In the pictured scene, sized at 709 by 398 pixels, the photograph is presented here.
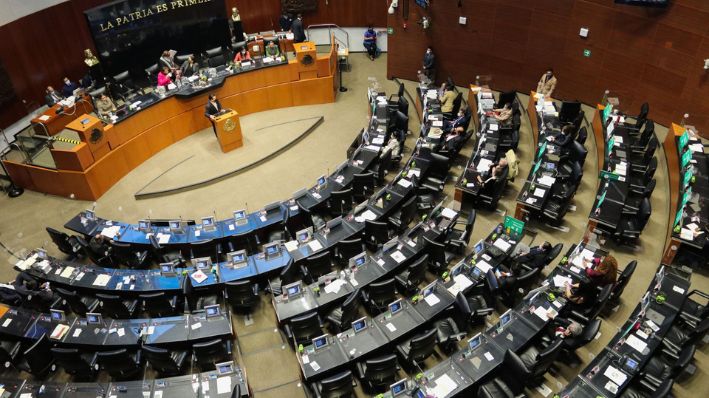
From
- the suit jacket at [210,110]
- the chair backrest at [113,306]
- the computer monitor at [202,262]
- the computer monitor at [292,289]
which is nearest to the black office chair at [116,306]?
the chair backrest at [113,306]

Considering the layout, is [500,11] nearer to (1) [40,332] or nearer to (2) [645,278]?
(2) [645,278]

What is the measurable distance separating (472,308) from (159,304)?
17.9 feet

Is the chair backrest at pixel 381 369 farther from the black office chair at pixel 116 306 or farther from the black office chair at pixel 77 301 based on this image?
the black office chair at pixel 77 301

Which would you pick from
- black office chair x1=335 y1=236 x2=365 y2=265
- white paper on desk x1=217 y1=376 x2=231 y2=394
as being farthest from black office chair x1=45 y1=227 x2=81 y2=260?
black office chair x1=335 y1=236 x2=365 y2=265

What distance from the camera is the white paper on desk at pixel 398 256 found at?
9.48 m

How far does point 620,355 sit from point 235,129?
35.5 ft

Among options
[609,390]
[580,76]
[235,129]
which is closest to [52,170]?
[235,129]

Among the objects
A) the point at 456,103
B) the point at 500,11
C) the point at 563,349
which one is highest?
the point at 500,11

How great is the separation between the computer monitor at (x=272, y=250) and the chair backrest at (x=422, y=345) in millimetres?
3248

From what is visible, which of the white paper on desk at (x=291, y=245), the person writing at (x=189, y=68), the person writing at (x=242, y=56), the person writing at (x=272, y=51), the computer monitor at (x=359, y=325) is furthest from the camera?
the person writing at (x=272, y=51)

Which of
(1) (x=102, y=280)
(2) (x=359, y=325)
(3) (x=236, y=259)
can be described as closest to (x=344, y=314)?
(2) (x=359, y=325)

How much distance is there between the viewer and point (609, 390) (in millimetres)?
7164

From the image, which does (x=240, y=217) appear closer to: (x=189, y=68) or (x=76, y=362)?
(x=76, y=362)

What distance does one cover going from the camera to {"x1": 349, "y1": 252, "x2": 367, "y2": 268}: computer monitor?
9258 mm
